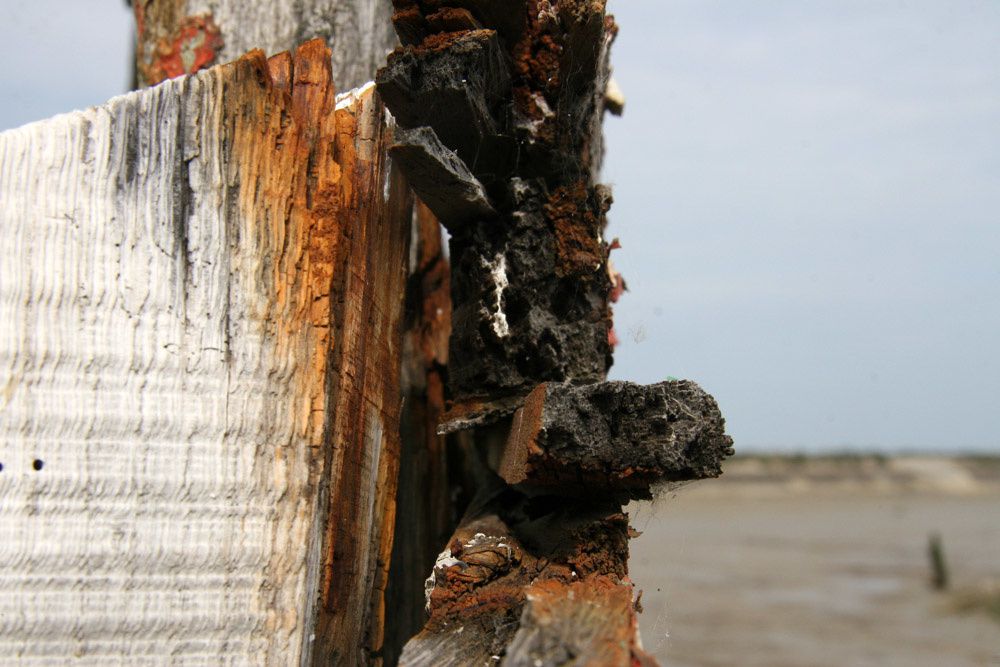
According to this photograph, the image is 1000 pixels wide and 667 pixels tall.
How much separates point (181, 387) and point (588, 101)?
4.13 feet

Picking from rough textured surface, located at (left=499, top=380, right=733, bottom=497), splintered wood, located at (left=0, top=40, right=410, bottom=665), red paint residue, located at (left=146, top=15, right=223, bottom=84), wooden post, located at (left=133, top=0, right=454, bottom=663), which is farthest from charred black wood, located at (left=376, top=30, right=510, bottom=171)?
red paint residue, located at (left=146, top=15, right=223, bottom=84)

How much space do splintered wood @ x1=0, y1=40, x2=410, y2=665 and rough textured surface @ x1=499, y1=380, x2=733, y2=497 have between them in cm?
49

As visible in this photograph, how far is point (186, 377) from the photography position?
5.76 feet

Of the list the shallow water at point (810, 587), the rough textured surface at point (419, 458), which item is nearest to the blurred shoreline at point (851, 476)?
the shallow water at point (810, 587)

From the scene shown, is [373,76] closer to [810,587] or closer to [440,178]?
[440,178]

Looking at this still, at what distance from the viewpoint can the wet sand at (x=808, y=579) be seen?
10.5 meters

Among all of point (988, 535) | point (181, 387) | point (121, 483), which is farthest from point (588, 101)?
point (988, 535)

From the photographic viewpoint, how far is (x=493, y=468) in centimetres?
229

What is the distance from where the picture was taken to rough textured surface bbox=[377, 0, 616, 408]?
203 centimetres

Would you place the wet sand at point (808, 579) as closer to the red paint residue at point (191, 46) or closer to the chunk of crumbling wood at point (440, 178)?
the chunk of crumbling wood at point (440, 178)

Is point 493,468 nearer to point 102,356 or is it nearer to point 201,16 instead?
point 102,356

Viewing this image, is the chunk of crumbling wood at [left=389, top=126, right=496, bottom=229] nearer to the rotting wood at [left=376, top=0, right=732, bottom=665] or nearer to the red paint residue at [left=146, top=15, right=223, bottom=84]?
the rotting wood at [left=376, top=0, right=732, bottom=665]

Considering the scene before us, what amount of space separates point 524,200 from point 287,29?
1.18m

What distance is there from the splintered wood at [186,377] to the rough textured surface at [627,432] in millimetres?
492
